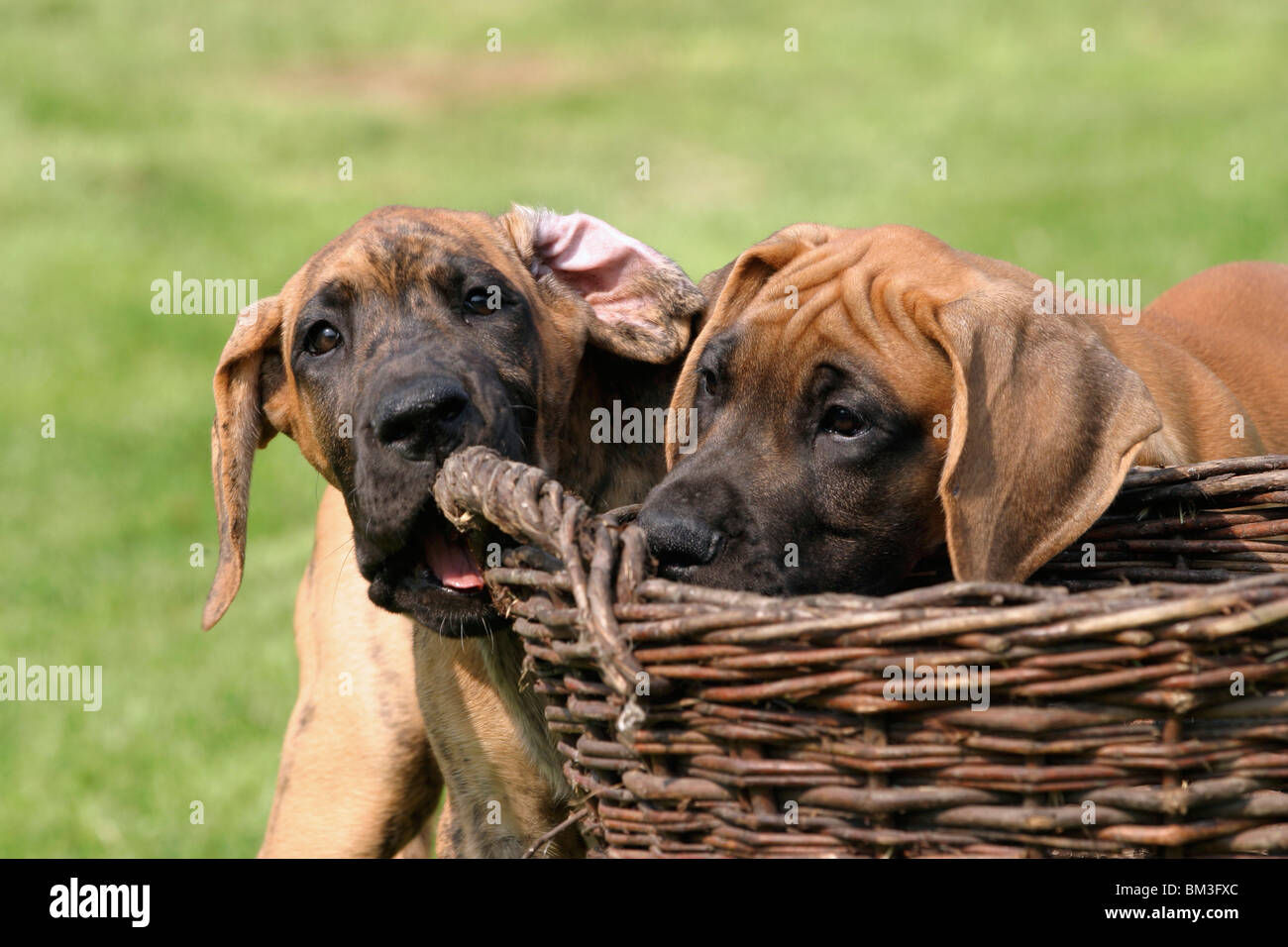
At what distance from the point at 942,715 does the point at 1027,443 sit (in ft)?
3.83

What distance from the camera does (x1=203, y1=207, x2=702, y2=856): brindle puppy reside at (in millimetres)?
3844

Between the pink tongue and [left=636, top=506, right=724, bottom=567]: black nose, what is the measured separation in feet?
2.04

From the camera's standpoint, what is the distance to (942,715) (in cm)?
246

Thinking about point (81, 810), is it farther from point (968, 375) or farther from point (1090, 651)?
point (1090, 651)

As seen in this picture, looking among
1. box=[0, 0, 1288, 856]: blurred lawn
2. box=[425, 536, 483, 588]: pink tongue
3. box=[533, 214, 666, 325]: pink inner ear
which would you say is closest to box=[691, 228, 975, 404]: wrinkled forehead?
box=[533, 214, 666, 325]: pink inner ear

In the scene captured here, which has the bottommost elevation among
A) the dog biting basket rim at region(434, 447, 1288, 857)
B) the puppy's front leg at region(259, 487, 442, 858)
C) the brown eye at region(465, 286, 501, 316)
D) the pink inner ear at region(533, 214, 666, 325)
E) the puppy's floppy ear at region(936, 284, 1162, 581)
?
the puppy's front leg at region(259, 487, 442, 858)

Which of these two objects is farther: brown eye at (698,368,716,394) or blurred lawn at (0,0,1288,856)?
blurred lawn at (0,0,1288,856)

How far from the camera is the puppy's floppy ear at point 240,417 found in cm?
454

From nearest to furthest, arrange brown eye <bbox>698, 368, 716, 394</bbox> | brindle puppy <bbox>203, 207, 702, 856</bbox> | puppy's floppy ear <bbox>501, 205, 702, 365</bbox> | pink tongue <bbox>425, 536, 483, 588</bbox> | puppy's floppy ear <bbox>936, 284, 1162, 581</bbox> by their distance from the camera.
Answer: puppy's floppy ear <bbox>936, 284, 1162, 581</bbox> → brindle puppy <bbox>203, 207, 702, 856</bbox> → pink tongue <bbox>425, 536, 483, 588</bbox> → brown eye <bbox>698, 368, 716, 394</bbox> → puppy's floppy ear <bbox>501, 205, 702, 365</bbox>

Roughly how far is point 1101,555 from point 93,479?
10.1 meters

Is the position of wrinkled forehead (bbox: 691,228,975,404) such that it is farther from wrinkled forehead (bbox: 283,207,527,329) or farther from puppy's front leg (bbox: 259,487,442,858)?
puppy's front leg (bbox: 259,487,442,858)

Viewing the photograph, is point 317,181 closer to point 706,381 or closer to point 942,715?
point 706,381

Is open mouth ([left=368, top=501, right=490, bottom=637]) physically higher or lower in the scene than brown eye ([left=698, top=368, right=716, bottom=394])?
lower

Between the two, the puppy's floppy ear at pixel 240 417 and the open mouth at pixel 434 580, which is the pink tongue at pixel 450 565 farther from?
the puppy's floppy ear at pixel 240 417
